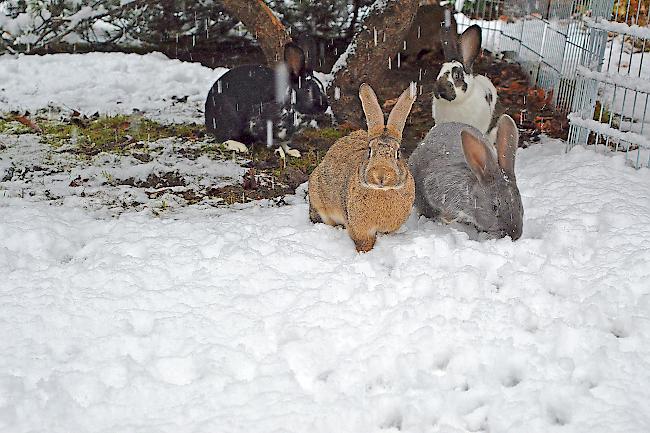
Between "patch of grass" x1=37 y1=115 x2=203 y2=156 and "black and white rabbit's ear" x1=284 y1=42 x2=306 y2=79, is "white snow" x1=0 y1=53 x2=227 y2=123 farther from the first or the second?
"black and white rabbit's ear" x1=284 y1=42 x2=306 y2=79

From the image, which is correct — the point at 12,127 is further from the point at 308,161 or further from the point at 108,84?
the point at 308,161

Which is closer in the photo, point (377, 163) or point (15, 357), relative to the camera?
point (15, 357)

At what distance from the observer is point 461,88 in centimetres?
520

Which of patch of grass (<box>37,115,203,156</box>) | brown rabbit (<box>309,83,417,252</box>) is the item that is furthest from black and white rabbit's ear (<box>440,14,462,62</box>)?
patch of grass (<box>37,115,203,156</box>)

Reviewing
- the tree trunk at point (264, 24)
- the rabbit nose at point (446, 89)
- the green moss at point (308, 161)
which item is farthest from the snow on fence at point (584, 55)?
the tree trunk at point (264, 24)

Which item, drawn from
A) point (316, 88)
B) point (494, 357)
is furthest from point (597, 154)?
point (494, 357)

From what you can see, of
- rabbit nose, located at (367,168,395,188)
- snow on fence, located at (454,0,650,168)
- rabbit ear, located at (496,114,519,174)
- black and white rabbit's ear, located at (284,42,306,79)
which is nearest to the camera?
rabbit nose, located at (367,168,395,188)

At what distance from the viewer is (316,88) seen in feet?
18.7

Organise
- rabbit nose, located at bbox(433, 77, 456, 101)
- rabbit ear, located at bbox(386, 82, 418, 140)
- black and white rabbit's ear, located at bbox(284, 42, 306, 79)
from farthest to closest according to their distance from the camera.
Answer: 1. black and white rabbit's ear, located at bbox(284, 42, 306, 79)
2. rabbit nose, located at bbox(433, 77, 456, 101)
3. rabbit ear, located at bbox(386, 82, 418, 140)

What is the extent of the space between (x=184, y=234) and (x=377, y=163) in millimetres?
1219

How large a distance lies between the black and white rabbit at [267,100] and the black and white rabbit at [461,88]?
3.40ft

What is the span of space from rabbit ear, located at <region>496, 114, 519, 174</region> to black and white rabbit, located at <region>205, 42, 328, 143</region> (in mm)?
2105

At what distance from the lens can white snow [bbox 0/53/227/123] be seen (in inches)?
264

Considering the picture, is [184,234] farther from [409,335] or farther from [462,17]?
[462,17]
